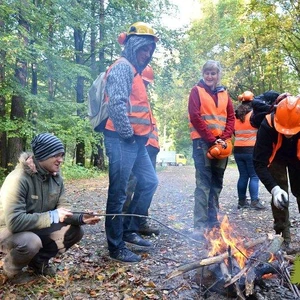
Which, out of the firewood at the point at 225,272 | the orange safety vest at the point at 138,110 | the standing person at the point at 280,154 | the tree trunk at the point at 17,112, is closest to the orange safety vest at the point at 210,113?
the standing person at the point at 280,154

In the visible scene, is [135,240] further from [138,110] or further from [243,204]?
[243,204]

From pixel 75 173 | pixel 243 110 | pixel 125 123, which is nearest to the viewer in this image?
pixel 125 123

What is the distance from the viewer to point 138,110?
137 inches

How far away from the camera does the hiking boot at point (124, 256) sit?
10.8 ft

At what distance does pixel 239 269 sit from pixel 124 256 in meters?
1.21

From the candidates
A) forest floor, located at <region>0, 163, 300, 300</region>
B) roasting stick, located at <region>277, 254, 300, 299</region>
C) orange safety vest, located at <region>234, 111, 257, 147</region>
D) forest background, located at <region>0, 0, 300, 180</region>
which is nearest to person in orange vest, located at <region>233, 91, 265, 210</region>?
orange safety vest, located at <region>234, 111, 257, 147</region>

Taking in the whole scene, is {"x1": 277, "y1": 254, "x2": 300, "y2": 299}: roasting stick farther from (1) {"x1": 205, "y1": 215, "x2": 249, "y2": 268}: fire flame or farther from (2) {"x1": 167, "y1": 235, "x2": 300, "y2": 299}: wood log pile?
(1) {"x1": 205, "y1": 215, "x2": 249, "y2": 268}: fire flame

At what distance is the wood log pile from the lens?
2.46 meters

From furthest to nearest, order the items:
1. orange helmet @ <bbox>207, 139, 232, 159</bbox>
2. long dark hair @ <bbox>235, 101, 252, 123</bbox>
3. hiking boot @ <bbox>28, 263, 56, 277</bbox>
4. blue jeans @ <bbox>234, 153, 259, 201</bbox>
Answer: long dark hair @ <bbox>235, 101, 252, 123</bbox>, blue jeans @ <bbox>234, 153, 259, 201</bbox>, orange helmet @ <bbox>207, 139, 232, 159</bbox>, hiking boot @ <bbox>28, 263, 56, 277</bbox>

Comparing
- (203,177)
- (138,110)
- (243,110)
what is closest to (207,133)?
(203,177)

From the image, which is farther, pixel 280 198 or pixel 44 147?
pixel 280 198

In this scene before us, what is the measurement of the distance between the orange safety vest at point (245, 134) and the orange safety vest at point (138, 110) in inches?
115

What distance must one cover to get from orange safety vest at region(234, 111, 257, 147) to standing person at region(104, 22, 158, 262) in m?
2.87

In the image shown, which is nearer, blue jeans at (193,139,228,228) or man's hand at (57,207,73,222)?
man's hand at (57,207,73,222)
